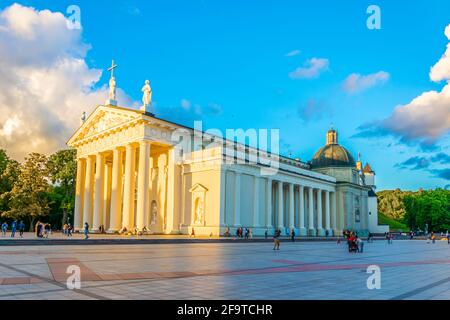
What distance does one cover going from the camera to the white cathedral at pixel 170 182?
44.8 metres

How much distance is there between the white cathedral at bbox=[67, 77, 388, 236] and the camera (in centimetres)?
4484

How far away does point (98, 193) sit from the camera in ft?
170

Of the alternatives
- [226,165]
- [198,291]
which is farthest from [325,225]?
[198,291]

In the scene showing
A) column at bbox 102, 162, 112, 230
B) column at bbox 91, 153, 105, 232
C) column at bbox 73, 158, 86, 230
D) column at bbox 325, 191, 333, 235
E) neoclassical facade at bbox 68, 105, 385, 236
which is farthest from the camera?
column at bbox 325, 191, 333, 235

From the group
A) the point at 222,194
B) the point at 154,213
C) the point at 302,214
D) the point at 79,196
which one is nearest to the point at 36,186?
the point at 79,196

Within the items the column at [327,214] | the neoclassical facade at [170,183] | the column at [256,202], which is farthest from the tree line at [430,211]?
the column at [256,202]

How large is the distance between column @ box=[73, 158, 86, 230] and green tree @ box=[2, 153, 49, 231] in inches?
291

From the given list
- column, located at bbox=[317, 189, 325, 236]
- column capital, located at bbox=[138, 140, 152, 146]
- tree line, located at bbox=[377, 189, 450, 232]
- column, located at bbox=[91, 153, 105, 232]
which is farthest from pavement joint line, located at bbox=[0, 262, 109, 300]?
tree line, located at bbox=[377, 189, 450, 232]

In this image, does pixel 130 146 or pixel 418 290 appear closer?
pixel 418 290

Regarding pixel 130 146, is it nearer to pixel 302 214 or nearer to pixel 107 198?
pixel 107 198

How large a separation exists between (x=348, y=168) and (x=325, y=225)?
12.8 metres

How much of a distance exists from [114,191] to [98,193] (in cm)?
476

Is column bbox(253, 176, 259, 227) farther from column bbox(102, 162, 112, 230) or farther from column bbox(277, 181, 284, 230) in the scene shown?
column bbox(102, 162, 112, 230)

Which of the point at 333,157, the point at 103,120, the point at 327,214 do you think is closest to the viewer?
the point at 103,120
